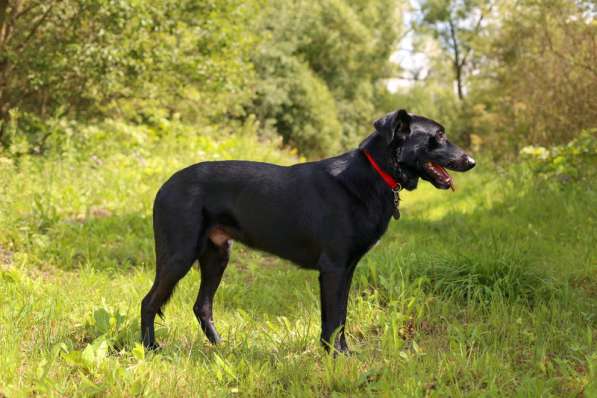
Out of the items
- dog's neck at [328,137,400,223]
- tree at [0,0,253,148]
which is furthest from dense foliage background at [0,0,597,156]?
dog's neck at [328,137,400,223]

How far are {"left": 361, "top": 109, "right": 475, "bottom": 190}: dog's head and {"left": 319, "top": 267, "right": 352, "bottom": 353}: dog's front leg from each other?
2.31ft

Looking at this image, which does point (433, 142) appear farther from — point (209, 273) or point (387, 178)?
point (209, 273)

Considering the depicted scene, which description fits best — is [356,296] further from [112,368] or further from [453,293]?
[112,368]

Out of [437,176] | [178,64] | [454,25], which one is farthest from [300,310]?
[454,25]

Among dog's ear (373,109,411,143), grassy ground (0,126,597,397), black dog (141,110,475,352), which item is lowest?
grassy ground (0,126,597,397)

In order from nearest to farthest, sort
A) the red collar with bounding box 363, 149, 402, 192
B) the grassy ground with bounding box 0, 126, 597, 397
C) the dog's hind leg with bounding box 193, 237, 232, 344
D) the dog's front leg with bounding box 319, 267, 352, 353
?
the grassy ground with bounding box 0, 126, 597, 397, the dog's front leg with bounding box 319, 267, 352, 353, the red collar with bounding box 363, 149, 402, 192, the dog's hind leg with bounding box 193, 237, 232, 344

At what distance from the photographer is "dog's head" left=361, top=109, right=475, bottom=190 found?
3432 mm

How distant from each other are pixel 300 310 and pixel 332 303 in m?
0.90

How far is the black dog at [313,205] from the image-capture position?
3.34 metres

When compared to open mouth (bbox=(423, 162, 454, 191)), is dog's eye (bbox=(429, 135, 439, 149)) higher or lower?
higher

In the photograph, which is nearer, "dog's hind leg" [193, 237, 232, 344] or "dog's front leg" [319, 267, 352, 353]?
"dog's front leg" [319, 267, 352, 353]

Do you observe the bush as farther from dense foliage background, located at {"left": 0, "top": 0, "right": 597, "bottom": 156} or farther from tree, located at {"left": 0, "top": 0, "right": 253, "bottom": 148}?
tree, located at {"left": 0, "top": 0, "right": 253, "bottom": 148}

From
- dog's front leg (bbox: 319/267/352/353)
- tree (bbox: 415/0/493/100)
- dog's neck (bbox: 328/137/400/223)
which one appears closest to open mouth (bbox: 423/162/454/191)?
dog's neck (bbox: 328/137/400/223)

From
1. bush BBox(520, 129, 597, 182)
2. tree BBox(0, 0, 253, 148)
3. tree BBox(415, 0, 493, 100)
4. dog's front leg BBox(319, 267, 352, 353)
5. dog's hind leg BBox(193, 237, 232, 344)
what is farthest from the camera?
tree BBox(415, 0, 493, 100)
